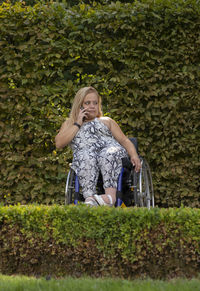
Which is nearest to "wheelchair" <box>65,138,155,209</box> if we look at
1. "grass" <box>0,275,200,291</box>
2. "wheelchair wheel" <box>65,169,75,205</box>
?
"wheelchair wheel" <box>65,169,75,205</box>

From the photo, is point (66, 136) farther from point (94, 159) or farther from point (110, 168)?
point (110, 168)

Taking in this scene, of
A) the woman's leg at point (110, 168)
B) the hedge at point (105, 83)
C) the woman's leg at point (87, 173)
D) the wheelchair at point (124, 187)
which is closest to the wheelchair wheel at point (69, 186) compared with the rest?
the wheelchair at point (124, 187)

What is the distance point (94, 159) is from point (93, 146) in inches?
9.4

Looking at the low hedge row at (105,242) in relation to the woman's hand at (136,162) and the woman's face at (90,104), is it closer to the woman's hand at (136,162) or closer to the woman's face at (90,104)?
the woman's hand at (136,162)

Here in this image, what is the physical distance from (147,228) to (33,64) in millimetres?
2926

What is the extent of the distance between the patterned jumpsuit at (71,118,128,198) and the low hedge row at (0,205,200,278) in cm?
82

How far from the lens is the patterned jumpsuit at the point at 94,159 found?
13.0 feet

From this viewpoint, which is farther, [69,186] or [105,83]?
[105,83]

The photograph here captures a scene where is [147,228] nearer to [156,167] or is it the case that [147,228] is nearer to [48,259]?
[48,259]

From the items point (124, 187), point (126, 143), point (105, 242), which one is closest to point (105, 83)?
point (126, 143)

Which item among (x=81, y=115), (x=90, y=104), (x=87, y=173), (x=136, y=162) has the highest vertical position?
(x=90, y=104)

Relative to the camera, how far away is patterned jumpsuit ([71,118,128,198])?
398 centimetres

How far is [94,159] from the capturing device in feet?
13.3

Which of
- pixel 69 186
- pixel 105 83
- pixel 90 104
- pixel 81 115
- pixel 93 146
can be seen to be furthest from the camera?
pixel 105 83
